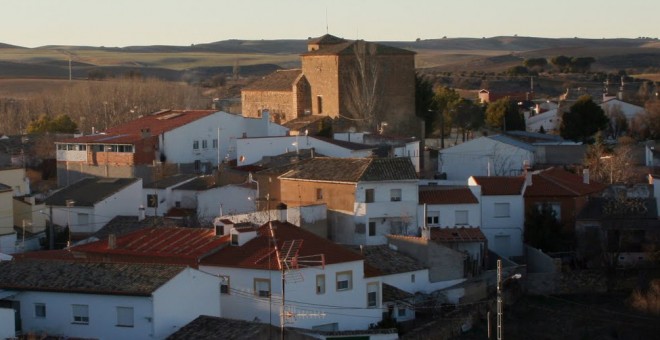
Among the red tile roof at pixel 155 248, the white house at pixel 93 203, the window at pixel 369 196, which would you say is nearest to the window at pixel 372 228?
the window at pixel 369 196

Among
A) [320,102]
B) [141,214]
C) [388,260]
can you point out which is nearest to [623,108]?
[320,102]

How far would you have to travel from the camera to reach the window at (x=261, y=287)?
82.2ft

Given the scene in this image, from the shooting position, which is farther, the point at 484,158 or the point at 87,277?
the point at 484,158

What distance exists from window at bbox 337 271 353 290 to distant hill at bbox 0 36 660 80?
300 ft

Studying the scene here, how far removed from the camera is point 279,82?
55.8 metres

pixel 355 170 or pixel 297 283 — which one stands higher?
pixel 355 170

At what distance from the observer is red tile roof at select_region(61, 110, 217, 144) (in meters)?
42.5

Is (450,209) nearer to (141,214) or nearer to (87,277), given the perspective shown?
(141,214)

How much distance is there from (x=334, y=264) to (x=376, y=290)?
1.31 metres

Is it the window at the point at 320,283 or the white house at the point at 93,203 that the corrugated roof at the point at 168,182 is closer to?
the white house at the point at 93,203

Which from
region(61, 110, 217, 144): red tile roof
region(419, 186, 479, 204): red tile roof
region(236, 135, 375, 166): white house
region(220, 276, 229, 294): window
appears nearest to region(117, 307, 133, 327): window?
region(220, 276, 229, 294): window

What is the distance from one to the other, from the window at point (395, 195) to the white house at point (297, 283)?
18.7 ft

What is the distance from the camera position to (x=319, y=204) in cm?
3216

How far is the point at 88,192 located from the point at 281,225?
902cm
